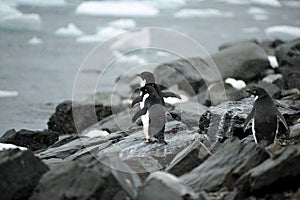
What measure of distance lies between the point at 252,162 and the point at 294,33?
37.0ft

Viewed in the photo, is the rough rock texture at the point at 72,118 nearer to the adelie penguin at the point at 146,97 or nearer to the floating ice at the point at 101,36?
the adelie penguin at the point at 146,97

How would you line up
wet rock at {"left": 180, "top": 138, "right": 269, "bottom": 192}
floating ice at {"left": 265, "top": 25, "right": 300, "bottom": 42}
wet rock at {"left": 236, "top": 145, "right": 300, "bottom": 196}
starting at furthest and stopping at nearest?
floating ice at {"left": 265, "top": 25, "right": 300, "bottom": 42} → wet rock at {"left": 180, "top": 138, "right": 269, "bottom": 192} → wet rock at {"left": 236, "top": 145, "right": 300, "bottom": 196}

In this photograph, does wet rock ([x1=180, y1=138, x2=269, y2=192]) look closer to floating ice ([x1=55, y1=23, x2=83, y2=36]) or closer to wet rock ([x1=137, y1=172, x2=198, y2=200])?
wet rock ([x1=137, y1=172, x2=198, y2=200])

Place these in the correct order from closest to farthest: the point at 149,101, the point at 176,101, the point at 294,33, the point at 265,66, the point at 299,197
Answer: the point at 299,197, the point at 149,101, the point at 176,101, the point at 265,66, the point at 294,33

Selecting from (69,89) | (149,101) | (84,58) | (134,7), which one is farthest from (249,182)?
(134,7)

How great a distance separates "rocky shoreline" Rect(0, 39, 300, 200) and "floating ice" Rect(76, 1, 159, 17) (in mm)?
8562

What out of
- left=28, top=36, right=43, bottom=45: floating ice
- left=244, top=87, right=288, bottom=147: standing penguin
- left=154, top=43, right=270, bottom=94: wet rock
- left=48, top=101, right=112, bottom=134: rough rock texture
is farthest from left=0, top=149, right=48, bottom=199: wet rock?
left=28, top=36, right=43, bottom=45: floating ice

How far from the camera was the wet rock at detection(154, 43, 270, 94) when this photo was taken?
9.51 meters

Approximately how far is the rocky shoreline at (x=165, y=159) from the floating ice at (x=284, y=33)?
5.79 metres

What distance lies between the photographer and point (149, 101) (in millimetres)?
5383

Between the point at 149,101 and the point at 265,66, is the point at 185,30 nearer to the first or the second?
the point at 265,66

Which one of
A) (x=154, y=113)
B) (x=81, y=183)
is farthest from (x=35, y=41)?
(x=81, y=183)

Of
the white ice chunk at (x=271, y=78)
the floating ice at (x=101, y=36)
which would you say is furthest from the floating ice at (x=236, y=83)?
the floating ice at (x=101, y=36)

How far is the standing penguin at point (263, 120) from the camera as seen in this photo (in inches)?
192
